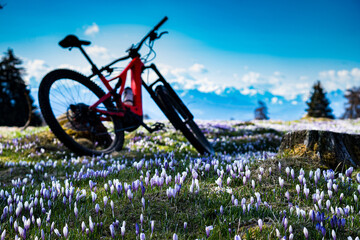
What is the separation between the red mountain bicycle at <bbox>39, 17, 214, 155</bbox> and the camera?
6.85 meters

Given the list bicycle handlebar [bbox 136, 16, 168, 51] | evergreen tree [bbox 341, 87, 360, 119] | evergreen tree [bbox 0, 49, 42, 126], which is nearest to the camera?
bicycle handlebar [bbox 136, 16, 168, 51]

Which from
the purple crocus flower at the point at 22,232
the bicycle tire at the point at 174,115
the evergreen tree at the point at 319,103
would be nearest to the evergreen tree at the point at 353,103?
the evergreen tree at the point at 319,103

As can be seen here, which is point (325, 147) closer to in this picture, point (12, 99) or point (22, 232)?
point (22, 232)

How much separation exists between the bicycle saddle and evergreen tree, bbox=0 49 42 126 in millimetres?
40343

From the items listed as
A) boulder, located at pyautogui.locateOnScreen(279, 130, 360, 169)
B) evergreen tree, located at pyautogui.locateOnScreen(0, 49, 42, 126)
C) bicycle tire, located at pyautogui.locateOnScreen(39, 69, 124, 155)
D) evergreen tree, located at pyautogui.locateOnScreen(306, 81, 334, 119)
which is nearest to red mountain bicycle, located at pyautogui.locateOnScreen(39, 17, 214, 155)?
bicycle tire, located at pyautogui.locateOnScreen(39, 69, 124, 155)

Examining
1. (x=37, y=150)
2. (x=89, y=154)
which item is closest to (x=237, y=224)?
(x=89, y=154)

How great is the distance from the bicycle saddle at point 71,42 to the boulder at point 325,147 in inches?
231

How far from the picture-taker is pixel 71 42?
7.24 m

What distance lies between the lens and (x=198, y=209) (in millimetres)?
3076

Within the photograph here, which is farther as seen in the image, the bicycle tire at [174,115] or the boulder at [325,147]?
the bicycle tire at [174,115]

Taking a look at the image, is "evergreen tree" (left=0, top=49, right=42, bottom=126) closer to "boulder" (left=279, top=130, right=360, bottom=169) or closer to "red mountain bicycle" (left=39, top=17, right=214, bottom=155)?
"red mountain bicycle" (left=39, top=17, right=214, bottom=155)

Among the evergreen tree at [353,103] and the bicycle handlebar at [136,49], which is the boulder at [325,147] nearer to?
the bicycle handlebar at [136,49]

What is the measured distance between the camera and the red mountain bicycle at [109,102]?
22.5ft

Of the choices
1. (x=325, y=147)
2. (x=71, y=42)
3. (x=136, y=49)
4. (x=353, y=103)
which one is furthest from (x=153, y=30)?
(x=353, y=103)
